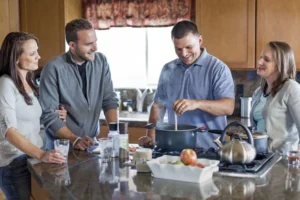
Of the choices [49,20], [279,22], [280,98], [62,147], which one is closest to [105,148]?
[62,147]

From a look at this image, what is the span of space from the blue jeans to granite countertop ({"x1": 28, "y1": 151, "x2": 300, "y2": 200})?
31 cm

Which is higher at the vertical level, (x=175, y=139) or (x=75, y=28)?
(x=75, y=28)

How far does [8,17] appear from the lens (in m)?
4.55

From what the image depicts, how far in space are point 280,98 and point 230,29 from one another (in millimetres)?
1512

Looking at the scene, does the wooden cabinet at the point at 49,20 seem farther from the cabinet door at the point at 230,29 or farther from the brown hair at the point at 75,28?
the brown hair at the point at 75,28

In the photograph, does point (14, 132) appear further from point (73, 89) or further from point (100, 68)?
point (100, 68)

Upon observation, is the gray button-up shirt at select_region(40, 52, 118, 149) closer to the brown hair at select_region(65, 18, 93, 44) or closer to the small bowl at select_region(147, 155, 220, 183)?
the brown hair at select_region(65, 18, 93, 44)

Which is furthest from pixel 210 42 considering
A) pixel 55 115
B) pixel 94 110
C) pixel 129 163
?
pixel 129 163

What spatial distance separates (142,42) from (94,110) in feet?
6.94

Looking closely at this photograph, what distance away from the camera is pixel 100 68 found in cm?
289

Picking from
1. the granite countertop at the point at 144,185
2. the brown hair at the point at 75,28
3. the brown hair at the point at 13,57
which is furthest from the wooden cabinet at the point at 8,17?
the granite countertop at the point at 144,185

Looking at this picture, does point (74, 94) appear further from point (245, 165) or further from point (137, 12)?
point (137, 12)

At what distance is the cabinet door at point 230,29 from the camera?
13.0 ft

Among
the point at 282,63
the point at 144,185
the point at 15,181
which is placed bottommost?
the point at 15,181
